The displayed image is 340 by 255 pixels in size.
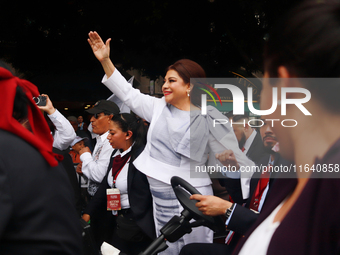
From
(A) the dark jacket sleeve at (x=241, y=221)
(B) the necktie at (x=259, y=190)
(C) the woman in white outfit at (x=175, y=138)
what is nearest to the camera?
(A) the dark jacket sleeve at (x=241, y=221)

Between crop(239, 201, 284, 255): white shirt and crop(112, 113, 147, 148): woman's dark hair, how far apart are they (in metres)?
2.35

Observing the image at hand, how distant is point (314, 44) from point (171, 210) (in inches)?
80.0

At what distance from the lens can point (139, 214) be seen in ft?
9.25

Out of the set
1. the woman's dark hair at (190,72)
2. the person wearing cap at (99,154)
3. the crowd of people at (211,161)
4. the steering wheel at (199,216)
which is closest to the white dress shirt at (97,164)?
the person wearing cap at (99,154)

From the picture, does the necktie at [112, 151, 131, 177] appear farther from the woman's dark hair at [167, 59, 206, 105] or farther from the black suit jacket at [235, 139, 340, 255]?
the black suit jacket at [235, 139, 340, 255]

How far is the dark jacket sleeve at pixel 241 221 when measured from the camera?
1.57 m

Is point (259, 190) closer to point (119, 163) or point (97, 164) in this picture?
point (119, 163)

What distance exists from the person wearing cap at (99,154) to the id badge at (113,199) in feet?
1.69

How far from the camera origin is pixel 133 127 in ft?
11.1

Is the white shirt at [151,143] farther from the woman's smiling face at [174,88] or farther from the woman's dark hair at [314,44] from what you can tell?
the woman's dark hair at [314,44]

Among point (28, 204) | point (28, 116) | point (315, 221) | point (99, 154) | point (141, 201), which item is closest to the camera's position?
point (315, 221)

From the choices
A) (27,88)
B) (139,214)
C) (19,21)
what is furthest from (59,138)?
(19,21)

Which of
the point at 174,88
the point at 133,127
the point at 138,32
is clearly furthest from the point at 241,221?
the point at 138,32

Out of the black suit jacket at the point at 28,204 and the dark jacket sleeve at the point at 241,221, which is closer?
the black suit jacket at the point at 28,204
